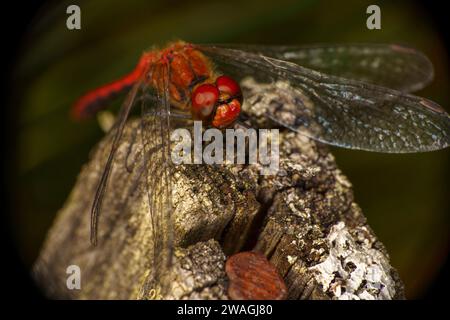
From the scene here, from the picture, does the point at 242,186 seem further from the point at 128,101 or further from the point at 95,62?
the point at 95,62

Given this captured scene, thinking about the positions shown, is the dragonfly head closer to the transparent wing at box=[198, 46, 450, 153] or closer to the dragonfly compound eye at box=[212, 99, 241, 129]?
the dragonfly compound eye at box=[212, 99, 241, 129]

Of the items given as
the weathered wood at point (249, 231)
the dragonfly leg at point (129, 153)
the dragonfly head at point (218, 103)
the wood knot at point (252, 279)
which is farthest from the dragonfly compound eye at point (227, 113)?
the wood knot at point (252, 279)

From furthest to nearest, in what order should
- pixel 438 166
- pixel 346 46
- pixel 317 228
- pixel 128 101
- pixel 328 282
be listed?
1. pixel 346 46
2. pixel 438 166
3. pixel 128 101
4. pixel 317 228
5. pixel 328 282

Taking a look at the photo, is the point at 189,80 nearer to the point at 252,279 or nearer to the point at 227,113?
the point at 227,113

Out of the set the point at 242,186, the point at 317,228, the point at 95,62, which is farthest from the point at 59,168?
the point at 317,228

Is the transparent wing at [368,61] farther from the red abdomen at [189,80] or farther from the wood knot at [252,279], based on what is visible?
the wood knot at [252,279]

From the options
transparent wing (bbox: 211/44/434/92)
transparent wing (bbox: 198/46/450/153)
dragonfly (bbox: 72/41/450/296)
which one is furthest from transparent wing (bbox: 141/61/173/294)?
transparent wing (bbox: 211/44/434/92)
